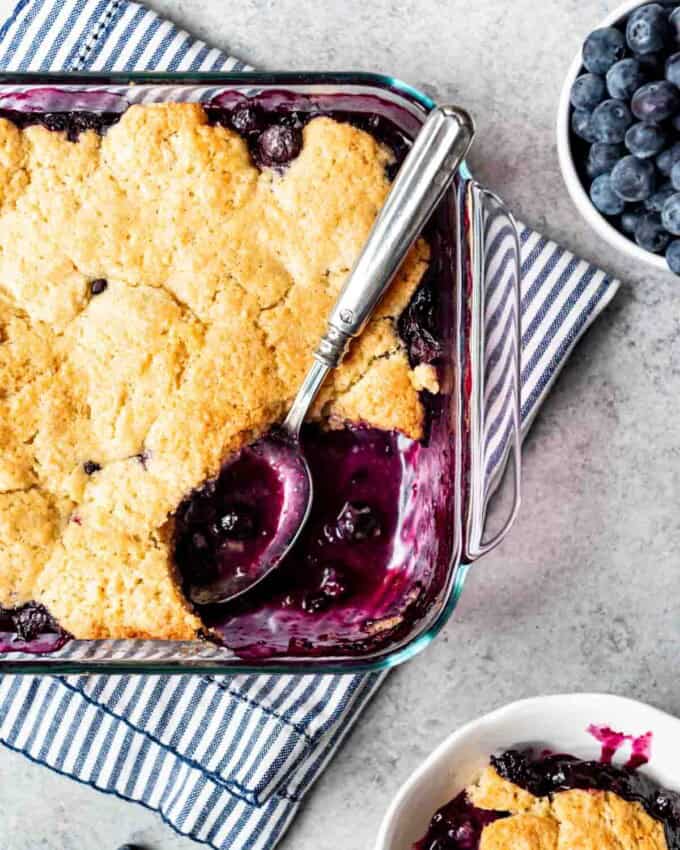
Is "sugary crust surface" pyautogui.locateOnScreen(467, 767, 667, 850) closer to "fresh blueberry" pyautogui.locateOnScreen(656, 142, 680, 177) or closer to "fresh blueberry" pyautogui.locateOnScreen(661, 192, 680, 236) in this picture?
"fresh blueberry" pyautogui.locateOnScreen(661, 192, 680, 236)

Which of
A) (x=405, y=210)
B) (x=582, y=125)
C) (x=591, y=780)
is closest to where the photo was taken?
(x=405, y=210)

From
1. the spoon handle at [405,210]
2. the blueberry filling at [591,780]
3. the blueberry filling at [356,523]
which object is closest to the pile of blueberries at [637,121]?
the spoon handle at [405,210]

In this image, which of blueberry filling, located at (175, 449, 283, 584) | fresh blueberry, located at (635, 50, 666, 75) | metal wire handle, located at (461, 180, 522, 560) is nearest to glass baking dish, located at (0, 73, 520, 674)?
metal wire handle, located at (461, 180, 522, 560)

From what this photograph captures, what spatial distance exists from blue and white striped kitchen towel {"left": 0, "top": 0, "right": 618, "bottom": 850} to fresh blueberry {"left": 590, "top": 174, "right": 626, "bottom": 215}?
174mm

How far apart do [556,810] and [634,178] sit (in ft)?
3.91

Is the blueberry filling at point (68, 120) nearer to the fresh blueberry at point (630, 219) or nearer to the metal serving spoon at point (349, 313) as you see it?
the metal serving spoon at point (349, 313)

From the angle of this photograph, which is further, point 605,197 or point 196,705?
point 196,705

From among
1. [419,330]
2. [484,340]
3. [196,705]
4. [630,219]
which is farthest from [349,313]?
[196,705]

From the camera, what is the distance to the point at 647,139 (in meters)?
1.96

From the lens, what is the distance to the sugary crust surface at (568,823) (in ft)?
7.07

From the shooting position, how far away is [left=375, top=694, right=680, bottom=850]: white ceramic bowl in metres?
2.08

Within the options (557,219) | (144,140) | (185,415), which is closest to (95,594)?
(185,415)

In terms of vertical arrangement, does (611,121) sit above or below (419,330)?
above

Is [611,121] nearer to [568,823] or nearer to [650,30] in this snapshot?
[650,30]
